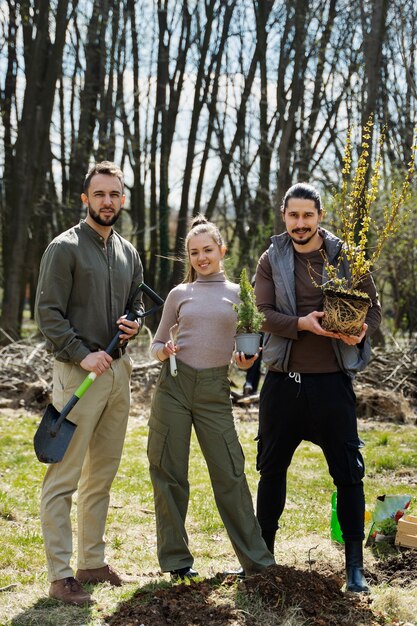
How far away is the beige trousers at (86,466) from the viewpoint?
12.8ft

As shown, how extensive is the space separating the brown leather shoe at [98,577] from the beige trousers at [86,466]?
1.3 inches

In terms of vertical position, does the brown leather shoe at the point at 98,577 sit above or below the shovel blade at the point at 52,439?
below

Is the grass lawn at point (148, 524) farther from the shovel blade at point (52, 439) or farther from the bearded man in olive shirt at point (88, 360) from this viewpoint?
the shovel blade at point (52, 439)

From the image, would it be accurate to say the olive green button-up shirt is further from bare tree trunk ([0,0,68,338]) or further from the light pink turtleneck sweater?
bare tree trunk ([0,0,68,338])

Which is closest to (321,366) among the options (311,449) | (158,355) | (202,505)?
(158,355)

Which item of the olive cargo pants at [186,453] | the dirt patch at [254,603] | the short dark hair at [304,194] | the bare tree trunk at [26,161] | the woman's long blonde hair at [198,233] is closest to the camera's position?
the dirt patch at [254,603]

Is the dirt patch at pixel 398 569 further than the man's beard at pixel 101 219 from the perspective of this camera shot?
Yes

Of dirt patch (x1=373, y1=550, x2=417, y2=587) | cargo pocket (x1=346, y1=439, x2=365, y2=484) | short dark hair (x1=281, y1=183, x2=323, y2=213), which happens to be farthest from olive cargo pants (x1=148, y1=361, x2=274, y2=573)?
short dark hair (x1=281, y1=183, x2=323, y2=213)

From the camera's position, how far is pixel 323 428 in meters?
3.89

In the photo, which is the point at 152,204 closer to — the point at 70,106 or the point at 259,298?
the point at 70,106

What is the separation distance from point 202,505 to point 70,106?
60.7ft

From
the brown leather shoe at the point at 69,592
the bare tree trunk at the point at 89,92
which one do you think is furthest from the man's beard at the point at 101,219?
the bare tree trunk at the point at 89,92

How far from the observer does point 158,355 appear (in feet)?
13.3

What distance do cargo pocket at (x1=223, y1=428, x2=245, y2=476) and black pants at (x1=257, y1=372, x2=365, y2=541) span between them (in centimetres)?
13
